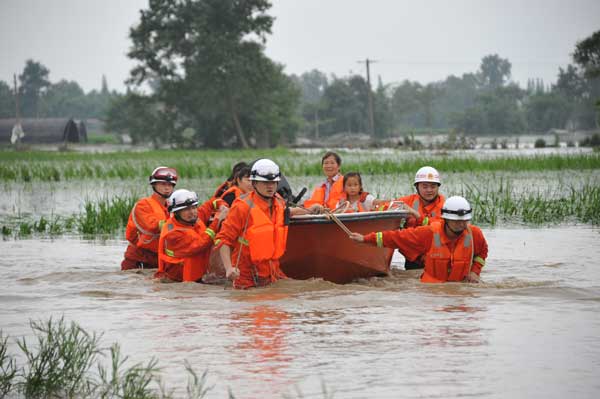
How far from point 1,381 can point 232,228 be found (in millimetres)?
3662

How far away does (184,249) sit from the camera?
34.5 feet

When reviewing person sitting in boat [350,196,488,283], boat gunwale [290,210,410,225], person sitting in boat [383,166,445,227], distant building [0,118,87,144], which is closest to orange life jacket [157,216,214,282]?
boat gunwale [290,210,410,225]

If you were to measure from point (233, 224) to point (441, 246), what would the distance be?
210cm

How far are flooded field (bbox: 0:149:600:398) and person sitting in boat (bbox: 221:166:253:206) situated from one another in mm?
1307

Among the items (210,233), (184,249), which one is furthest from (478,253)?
(184,249)

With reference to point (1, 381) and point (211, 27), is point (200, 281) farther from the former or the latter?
point (211, 27)

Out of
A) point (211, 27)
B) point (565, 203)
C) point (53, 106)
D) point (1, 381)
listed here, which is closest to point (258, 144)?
point (211, 27)

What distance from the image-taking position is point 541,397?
634 cm

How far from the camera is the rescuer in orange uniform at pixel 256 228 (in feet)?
31.9

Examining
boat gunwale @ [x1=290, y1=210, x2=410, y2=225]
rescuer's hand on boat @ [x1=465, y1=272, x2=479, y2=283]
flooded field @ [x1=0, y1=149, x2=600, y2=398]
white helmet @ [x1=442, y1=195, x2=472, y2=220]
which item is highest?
white helmet @ [x1=442, y1=195, x2=472, y2=220]

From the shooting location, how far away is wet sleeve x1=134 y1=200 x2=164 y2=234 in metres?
11.3

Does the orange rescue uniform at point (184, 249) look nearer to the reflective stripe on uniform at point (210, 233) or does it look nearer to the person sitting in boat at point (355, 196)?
the reflective stripe on uniform at point (210, 233)

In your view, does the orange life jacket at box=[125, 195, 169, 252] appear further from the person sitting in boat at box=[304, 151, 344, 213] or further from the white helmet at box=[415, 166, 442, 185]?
the white helmet at box=[415, 166, 442, 185]

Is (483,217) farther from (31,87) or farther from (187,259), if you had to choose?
(31,87)
